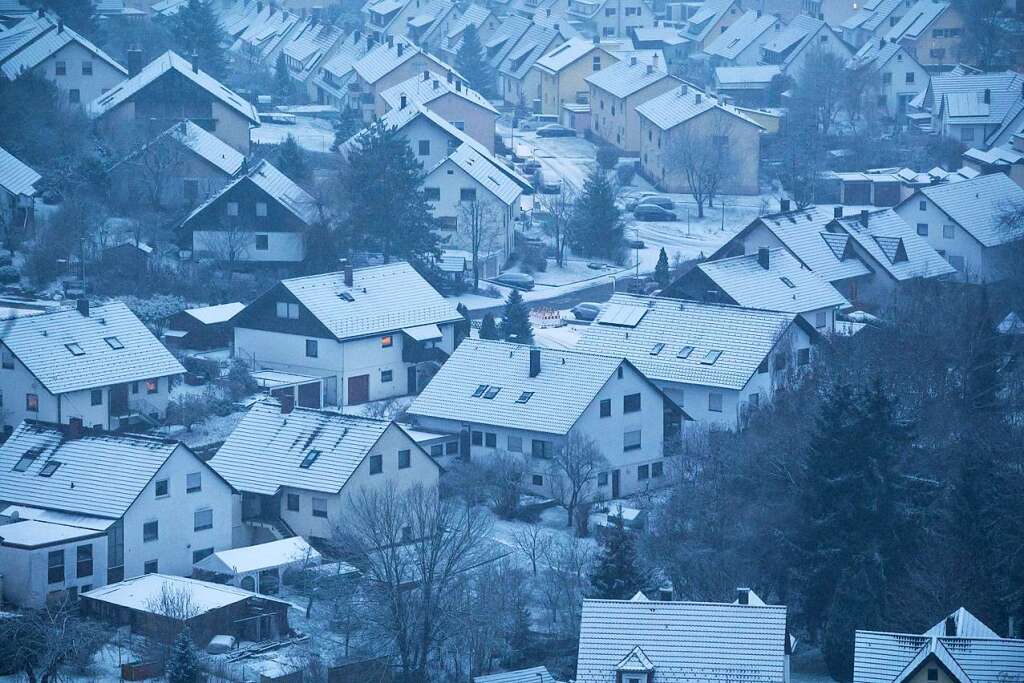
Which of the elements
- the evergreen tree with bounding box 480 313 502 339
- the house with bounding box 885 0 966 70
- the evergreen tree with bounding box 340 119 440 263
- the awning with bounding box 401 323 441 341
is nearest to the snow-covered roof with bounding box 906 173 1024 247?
the evergreen tree with bounding box 340 119 440 263

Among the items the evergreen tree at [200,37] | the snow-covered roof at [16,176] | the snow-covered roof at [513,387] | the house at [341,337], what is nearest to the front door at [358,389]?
the house at [341,337]

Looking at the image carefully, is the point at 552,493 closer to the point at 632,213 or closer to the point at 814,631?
the point at 814,631

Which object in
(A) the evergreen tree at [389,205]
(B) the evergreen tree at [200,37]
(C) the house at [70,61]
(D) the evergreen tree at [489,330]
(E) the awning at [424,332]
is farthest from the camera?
(B) the evergreen tree at [200,37]

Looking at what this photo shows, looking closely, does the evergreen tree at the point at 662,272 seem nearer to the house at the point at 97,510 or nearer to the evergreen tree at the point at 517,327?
the evergreen tree at the point at 517,327

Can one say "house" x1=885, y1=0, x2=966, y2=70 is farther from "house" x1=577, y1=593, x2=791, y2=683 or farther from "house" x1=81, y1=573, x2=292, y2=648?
"house" x1=577, y1=593, x2=791, y2=683

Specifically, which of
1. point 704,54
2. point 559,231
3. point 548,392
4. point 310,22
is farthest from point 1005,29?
point 548,392

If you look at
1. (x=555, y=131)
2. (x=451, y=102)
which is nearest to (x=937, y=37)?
(x=555, y=131)
